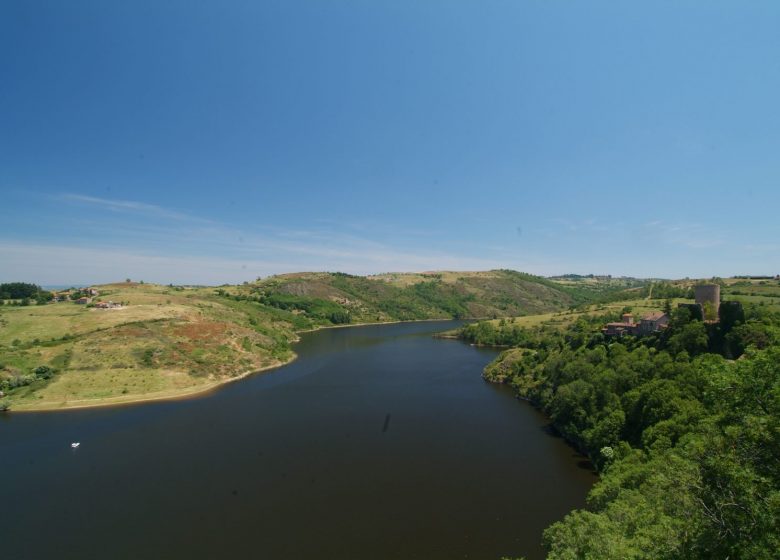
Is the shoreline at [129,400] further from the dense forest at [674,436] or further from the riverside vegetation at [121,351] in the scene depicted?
the dense forest at [674,436]

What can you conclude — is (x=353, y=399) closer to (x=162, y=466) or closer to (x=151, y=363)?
(x=162, y=466)

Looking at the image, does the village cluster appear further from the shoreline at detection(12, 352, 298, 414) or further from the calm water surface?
the shoreline at detection(12, 352, 298, 414)

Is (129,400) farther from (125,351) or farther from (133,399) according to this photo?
(125,351)

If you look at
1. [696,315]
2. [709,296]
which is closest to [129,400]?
[696,315]

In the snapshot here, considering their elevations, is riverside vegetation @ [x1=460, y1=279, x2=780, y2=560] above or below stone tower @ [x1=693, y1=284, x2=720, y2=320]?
below

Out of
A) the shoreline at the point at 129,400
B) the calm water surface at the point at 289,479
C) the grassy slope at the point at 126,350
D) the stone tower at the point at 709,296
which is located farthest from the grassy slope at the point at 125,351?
the stone tower at the point at 709,296

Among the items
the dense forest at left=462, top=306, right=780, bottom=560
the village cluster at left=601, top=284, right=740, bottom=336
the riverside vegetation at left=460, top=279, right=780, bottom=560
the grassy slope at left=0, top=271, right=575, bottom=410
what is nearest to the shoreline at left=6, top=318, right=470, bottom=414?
the grassy slope at left=0, top=271, right=575, bottom=410

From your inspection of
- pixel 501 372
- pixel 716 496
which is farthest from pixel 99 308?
pixel 716 496
